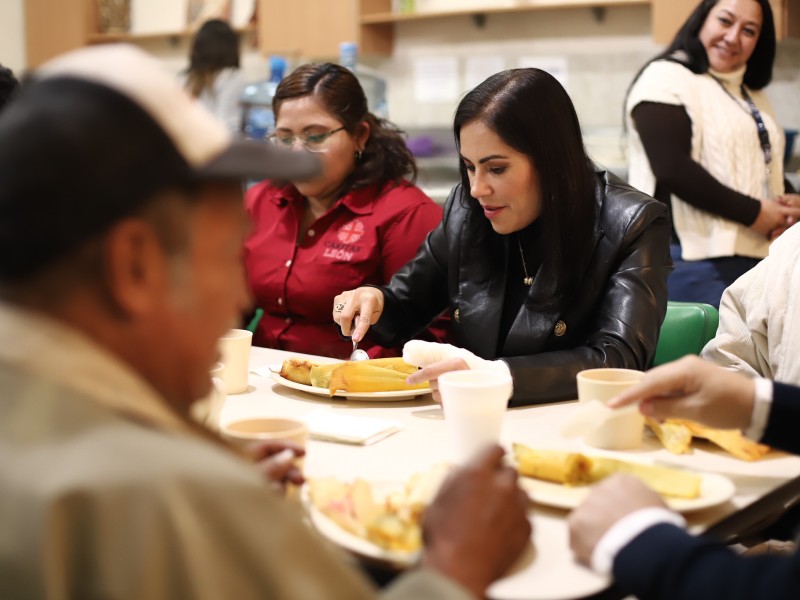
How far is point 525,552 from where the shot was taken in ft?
3.43

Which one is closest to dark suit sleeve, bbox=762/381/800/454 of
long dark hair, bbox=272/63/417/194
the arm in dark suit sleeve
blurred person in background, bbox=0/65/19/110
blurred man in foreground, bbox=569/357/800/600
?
blurred man in foreground, bbox=569/357/800/600

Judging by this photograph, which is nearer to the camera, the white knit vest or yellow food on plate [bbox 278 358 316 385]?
yellow food on plate [bbox 278 358 316 385]

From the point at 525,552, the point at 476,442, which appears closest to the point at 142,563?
the point at 525,552

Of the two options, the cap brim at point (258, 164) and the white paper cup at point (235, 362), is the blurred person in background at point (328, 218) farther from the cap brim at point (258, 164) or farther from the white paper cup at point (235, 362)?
the cap brim at point (258, 164)

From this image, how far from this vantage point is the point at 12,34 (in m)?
5.96

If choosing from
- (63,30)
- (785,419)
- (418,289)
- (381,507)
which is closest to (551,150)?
(418,289)

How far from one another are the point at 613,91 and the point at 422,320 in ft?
8.22

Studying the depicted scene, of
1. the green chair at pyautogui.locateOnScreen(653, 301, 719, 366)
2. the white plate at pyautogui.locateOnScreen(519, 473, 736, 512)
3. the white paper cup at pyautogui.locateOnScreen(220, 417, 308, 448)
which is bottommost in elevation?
the green chair at pyautogui.locateOnScreen(653, 301, 719, 366)

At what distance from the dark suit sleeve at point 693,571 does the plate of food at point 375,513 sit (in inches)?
8.6

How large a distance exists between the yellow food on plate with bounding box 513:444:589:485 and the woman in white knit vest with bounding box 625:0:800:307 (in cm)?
211

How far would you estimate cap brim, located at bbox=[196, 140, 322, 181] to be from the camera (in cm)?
77

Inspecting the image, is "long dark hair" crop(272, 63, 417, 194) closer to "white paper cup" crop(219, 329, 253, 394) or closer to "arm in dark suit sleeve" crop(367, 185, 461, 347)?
"arm in dark suit sleeve" crop(367, 185, 461, 347)

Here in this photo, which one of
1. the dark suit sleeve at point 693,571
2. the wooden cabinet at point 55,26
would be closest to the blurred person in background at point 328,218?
the dark suit sleeve at point 693,571

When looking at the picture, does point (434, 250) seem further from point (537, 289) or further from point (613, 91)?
point (613, 91)
